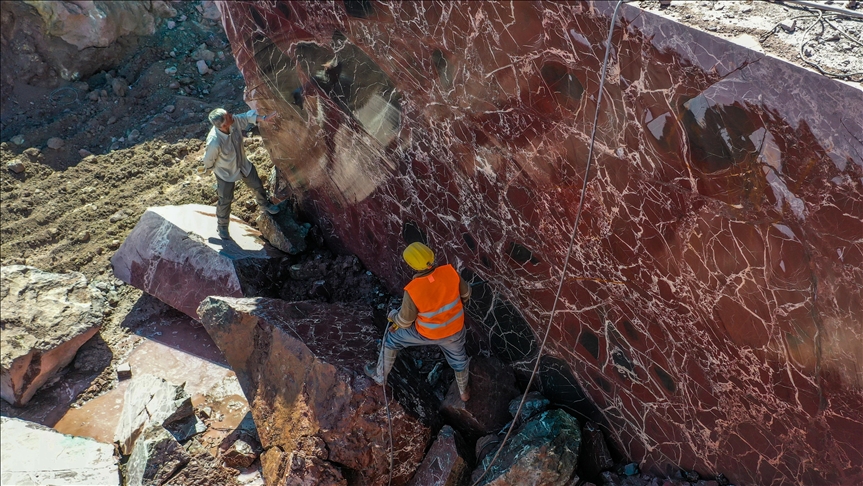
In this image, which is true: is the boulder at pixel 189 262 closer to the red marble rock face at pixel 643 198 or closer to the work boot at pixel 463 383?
the red marble rock face at pixel 643 198

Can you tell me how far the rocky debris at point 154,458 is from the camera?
419cm

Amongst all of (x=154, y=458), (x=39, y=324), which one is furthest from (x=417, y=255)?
(x=39, y=324)

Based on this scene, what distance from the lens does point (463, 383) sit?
13.9 ft

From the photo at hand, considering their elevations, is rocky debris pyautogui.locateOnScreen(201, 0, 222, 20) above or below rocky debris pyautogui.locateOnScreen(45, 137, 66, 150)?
above

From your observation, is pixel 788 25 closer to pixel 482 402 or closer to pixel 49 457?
pixel 482 402

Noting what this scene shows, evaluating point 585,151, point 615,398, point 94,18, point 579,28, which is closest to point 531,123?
point 585,151

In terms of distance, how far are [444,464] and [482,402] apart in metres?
0.46

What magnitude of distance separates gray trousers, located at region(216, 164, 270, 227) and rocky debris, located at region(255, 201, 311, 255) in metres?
0.16

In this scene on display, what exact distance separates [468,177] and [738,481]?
2.25m

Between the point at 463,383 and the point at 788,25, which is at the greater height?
the point at 788,25

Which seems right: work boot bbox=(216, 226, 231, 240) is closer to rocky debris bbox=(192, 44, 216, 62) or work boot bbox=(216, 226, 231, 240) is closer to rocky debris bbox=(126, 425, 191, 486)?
rocky debris bbox=(126, 425, 191, 486)

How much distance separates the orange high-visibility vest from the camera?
3783 millimetres

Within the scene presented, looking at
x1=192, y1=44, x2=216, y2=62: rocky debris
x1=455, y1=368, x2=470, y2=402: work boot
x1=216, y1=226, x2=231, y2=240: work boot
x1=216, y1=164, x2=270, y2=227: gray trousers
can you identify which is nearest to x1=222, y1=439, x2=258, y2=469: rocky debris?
x1=455, y1=368, x2=470, y2=402: work boot

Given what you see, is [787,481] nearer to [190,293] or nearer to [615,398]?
[615,398]
